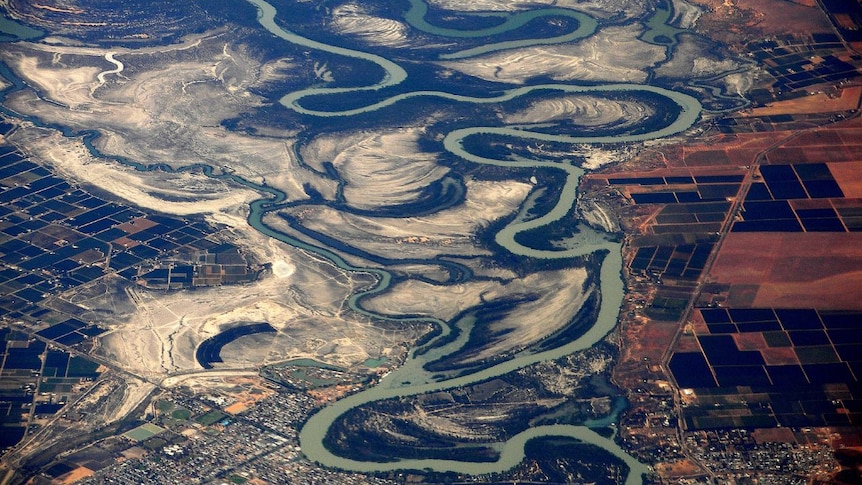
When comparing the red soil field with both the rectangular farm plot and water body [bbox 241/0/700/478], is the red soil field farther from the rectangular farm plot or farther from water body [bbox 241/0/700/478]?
the rectangular farm plot

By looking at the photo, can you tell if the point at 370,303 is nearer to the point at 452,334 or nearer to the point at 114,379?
the point at 452,334

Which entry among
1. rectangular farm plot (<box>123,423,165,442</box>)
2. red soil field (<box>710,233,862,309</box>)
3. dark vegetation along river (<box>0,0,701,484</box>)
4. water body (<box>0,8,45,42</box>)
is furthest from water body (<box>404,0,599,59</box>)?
rectangular farm plot (<box>123,423,165,442</box>)

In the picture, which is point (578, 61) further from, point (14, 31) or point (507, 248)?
point (14, 31)

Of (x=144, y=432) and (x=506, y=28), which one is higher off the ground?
(x=506, y=28)

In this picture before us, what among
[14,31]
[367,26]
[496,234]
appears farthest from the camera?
[367,26]

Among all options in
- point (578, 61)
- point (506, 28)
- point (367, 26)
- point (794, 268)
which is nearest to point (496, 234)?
point (794, 268)

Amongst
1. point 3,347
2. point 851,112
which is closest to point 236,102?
point 3,347

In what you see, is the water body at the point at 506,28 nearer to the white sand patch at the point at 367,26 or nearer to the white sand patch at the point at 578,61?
the white sand patch at the point at 578,61

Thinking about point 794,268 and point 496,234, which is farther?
point 496,234

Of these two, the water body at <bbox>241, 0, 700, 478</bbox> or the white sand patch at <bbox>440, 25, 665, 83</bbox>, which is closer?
the water body at <bbox>241, 0, 700, 478</bbox>
